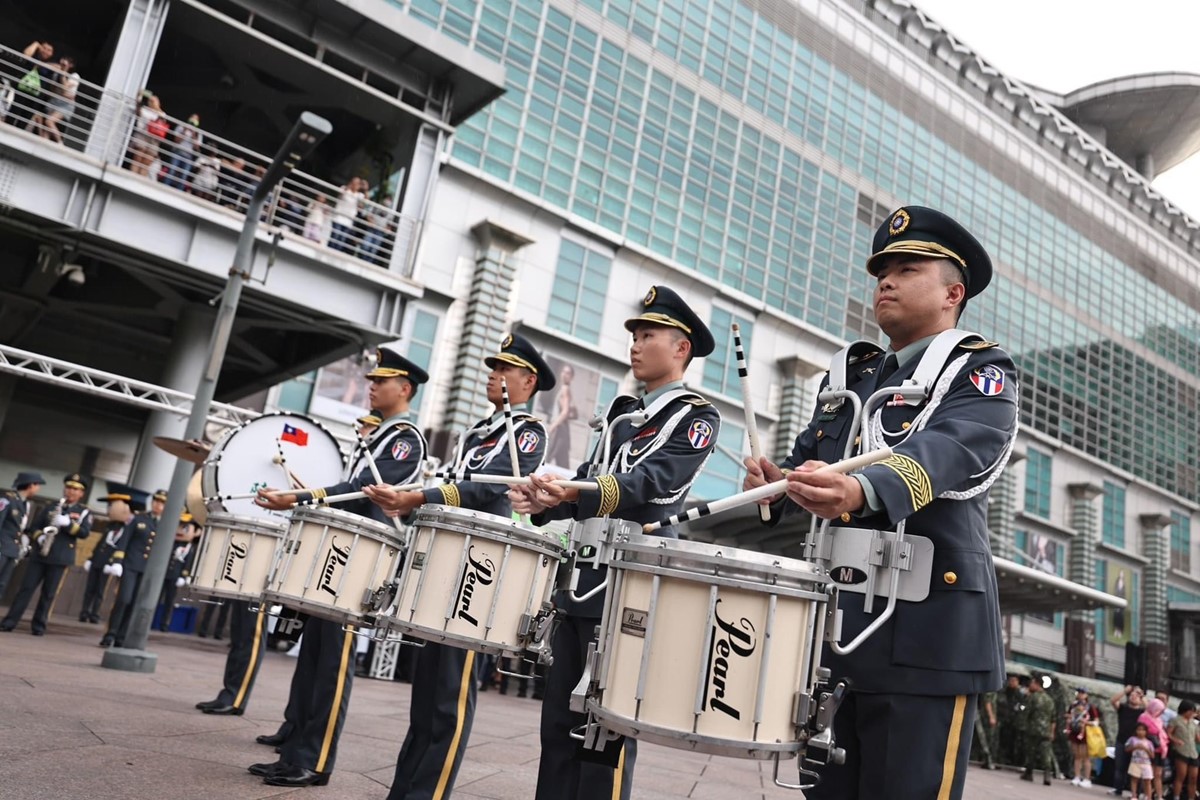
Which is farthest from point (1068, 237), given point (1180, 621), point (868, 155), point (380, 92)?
point (380, 92)

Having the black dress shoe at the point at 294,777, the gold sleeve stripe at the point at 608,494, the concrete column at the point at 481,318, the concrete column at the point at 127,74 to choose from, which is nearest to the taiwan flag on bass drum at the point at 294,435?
the black dress shoe at the point at 294,777

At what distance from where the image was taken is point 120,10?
1509 centimetres

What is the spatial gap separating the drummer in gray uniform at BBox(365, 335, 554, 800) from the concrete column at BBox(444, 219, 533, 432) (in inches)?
647

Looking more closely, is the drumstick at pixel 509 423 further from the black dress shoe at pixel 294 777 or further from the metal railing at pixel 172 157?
the metal railing at pixel 172 157

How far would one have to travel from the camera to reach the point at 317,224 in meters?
13.6

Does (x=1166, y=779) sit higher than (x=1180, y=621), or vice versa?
(x=1180, y=621)

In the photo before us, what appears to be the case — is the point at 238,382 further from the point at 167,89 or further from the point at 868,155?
the point at 868,155

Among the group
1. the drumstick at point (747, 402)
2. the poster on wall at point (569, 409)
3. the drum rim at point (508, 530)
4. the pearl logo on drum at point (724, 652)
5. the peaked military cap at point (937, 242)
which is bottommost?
the pearl logo on drum at point (724, 652)

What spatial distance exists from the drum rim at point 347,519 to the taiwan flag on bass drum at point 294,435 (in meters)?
2.62

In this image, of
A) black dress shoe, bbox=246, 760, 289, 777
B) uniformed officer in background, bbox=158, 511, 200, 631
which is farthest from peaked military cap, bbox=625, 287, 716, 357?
uniformed officer in background, bbox=158, 511, 200, 631

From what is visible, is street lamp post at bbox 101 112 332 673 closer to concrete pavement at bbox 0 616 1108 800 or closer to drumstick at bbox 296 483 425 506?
concrete pavement at bbox 0 616 1108 800

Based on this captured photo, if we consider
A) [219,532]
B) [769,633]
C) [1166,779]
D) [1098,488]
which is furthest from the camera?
[1098,488]

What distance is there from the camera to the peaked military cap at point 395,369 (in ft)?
18.7

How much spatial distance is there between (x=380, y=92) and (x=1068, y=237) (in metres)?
39.1
